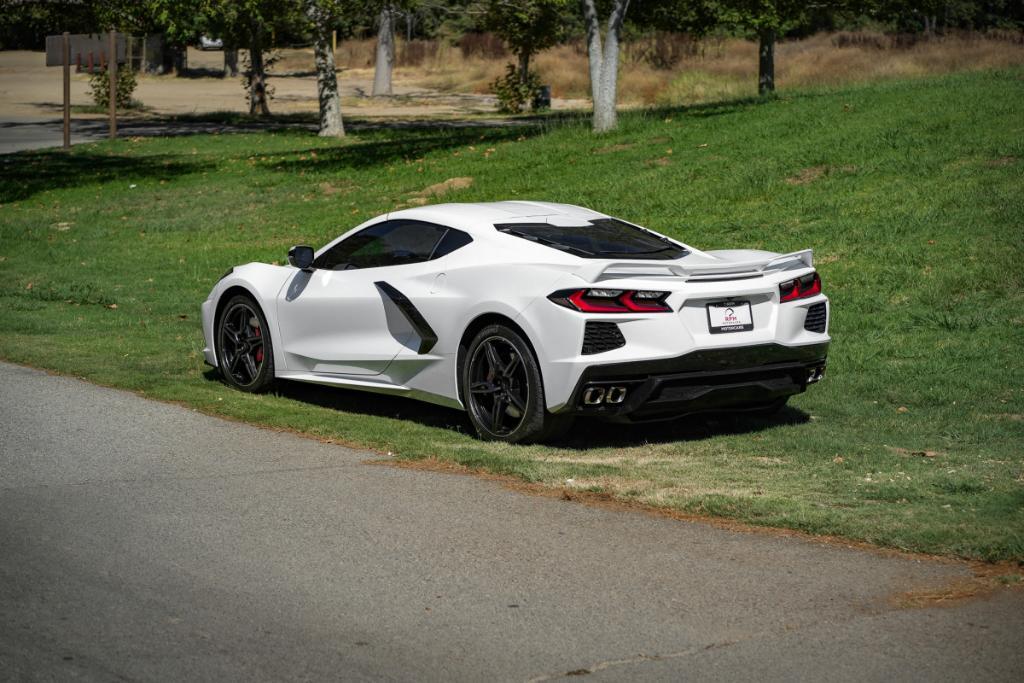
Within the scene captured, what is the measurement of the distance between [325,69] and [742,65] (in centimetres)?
2136

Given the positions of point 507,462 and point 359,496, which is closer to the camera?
point 359,496

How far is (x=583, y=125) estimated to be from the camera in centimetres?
2642

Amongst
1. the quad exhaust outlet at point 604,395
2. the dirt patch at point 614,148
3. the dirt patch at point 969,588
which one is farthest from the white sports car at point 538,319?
the dirt patch at point 614,148

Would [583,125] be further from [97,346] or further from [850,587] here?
[850,587]

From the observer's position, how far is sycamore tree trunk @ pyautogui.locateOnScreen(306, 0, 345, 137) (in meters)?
29.9

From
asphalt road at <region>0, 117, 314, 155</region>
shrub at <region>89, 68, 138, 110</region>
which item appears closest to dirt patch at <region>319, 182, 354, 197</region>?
asphalt road at <region>0, 117, 314, 155</region>

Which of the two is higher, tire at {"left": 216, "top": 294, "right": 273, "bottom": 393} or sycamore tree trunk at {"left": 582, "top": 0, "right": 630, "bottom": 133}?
sycamore tree trunk at {"left": 582, "top": 0, "right": 630, "bottom": 133}

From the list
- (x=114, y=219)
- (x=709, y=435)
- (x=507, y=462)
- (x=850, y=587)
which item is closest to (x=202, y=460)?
(x=507, y=462)

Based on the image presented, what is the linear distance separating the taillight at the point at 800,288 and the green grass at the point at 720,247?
91 cm

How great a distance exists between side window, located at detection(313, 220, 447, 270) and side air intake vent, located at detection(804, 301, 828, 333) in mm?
2504

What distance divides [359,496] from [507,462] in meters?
1.00

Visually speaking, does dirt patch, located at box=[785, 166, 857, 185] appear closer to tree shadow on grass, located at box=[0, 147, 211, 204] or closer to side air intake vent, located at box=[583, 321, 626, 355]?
side air intake vent, located at box=[583, 321, 626, 355]

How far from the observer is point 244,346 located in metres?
10.3

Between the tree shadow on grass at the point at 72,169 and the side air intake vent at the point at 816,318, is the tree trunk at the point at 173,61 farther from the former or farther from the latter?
the side air intake vent at the point at 816,318
